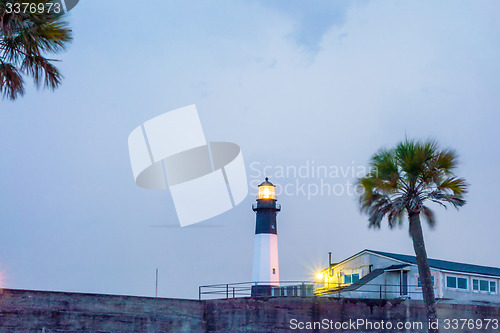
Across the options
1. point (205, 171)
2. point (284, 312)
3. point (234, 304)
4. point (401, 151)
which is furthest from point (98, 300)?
point (205, 171)

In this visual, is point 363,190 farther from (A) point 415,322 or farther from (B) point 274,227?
(B) point 274,227

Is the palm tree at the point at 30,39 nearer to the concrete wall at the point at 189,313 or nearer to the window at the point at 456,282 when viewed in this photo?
the concrete wall at the point at 189,313

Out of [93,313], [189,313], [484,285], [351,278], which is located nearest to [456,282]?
[484,285]

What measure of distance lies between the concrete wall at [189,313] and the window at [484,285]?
3.89 meters

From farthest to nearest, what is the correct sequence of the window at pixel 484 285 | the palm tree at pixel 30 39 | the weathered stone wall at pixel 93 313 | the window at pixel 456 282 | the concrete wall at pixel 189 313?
1. the window at pixel 484 285
2. the window at pixel 456 282
3. the concrete wall at pixel 189 313
4. the weathered stone wall at pixel 93 313
5. the palm tree at pixel 30 39

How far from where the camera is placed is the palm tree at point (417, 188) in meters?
24.8

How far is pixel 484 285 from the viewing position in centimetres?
3697

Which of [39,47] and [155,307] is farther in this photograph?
[155,307]

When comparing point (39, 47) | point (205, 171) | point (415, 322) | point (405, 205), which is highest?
point (205, 171)

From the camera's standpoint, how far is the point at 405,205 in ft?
81.8

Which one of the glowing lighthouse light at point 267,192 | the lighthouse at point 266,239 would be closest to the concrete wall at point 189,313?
the lighthouse at point 266,239

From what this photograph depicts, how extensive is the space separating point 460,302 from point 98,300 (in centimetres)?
1966

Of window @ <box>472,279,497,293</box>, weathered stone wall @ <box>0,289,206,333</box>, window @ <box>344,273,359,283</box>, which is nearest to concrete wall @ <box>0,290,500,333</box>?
weathered stone wall @ <box>0,289,206,333</box>

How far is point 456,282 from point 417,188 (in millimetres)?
12794
